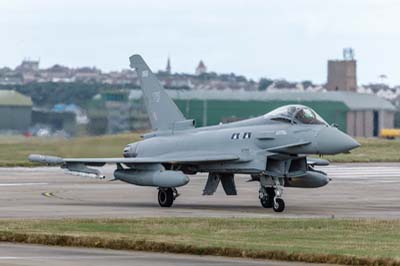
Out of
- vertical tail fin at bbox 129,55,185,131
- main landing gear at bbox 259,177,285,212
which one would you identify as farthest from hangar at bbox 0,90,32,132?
main landing gear at bbox 259,177,285,212

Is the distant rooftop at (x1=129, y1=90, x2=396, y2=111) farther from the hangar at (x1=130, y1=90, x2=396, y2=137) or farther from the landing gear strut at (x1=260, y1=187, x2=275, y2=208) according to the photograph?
the landing gear strut at (x1=260, y1=187, x2=275, y2=208)

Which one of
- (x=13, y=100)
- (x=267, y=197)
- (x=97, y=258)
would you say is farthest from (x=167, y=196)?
(x=13, y=100)

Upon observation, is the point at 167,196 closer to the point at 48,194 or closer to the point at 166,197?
the point at 166,197

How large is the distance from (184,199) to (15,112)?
25.0 meters

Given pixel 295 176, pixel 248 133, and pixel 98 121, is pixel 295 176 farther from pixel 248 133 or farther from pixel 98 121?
pixel 98 121

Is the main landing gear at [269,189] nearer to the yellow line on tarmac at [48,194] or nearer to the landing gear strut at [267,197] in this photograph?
the landing gear strut at [267,197]

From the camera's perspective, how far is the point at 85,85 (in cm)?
6066

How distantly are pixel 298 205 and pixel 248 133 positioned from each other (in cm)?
246

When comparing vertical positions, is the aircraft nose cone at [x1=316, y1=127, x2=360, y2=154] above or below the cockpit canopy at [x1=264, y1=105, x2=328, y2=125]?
below

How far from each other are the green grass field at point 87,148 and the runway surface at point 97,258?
20731 millimetres

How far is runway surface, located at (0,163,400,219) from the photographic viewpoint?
2752cm

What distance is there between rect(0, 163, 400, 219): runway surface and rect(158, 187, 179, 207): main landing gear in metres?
0.32

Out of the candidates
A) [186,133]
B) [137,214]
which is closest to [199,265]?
[137,214]

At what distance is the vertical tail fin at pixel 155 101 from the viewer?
3275 cm
